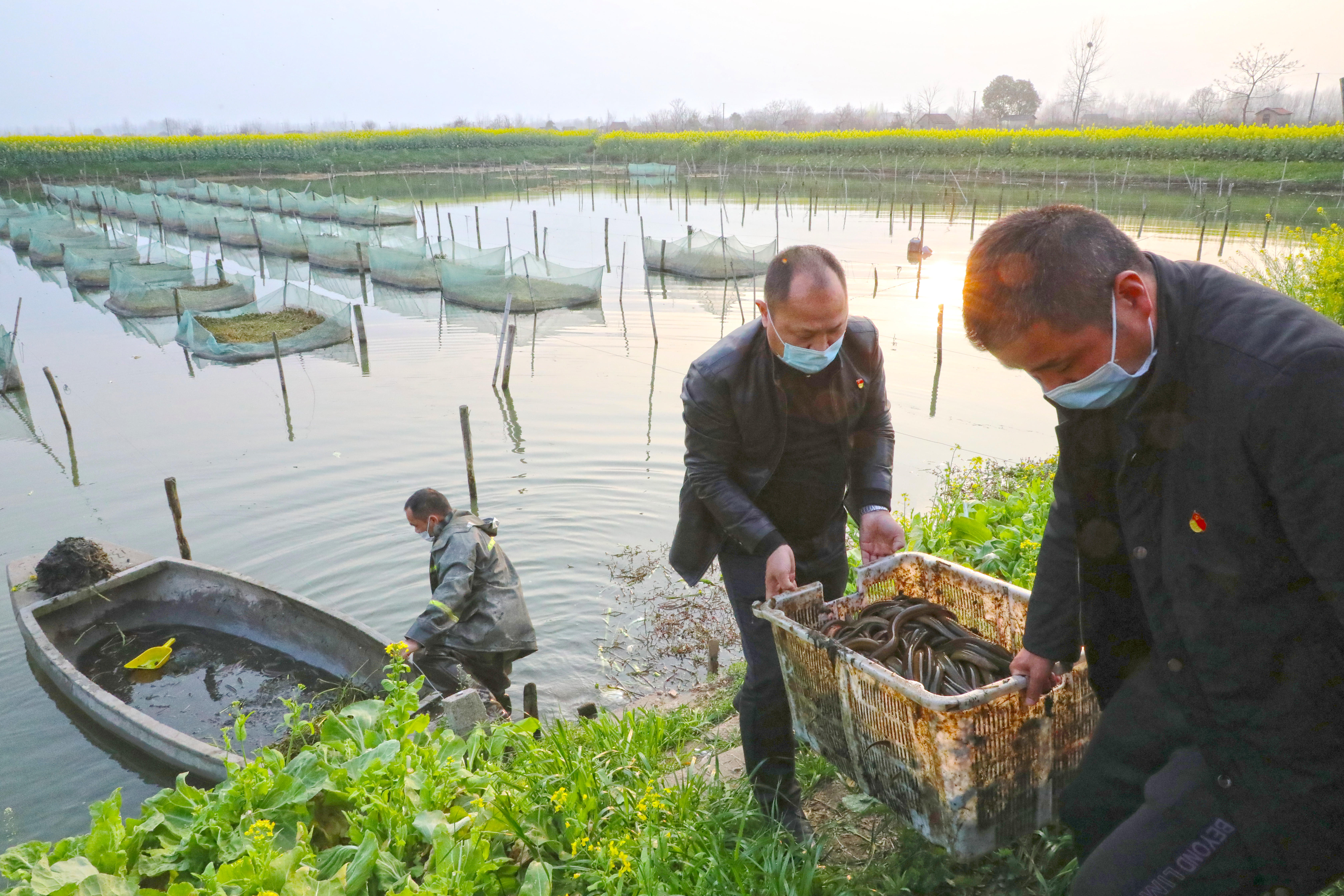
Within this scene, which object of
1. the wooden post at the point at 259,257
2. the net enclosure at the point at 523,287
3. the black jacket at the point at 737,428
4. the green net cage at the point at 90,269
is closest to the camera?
A: the black jacket at the point at 737,428

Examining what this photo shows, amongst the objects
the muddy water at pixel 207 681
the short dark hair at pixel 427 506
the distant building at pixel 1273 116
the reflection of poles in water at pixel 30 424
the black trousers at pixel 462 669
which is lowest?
the muddy water at pixel 207 681

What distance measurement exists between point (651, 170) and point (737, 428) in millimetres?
52770

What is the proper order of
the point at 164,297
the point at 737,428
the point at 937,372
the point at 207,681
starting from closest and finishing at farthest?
the point at 737,428
the point at 207,681
the point at 937,372
the point at 164,297

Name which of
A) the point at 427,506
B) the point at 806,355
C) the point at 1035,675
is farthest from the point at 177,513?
the point at 1035,675

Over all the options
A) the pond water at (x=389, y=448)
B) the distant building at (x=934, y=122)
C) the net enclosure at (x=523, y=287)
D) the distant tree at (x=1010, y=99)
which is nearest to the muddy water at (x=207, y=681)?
the pond water at (x=389, y=448)

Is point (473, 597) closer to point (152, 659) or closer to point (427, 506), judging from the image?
point (427, 506)

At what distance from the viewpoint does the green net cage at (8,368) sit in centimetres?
1427

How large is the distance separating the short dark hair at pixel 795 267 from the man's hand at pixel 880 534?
959mm

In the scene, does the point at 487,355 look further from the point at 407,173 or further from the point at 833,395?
A: the point at 407,173

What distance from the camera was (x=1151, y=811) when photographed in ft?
6.19

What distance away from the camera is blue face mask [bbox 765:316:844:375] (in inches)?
120

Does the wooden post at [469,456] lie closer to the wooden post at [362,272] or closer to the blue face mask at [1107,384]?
the blue face mask at [1107,384]

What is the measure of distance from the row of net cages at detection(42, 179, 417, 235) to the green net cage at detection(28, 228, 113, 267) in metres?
5.26

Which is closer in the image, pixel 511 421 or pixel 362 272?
pixel 511 421
